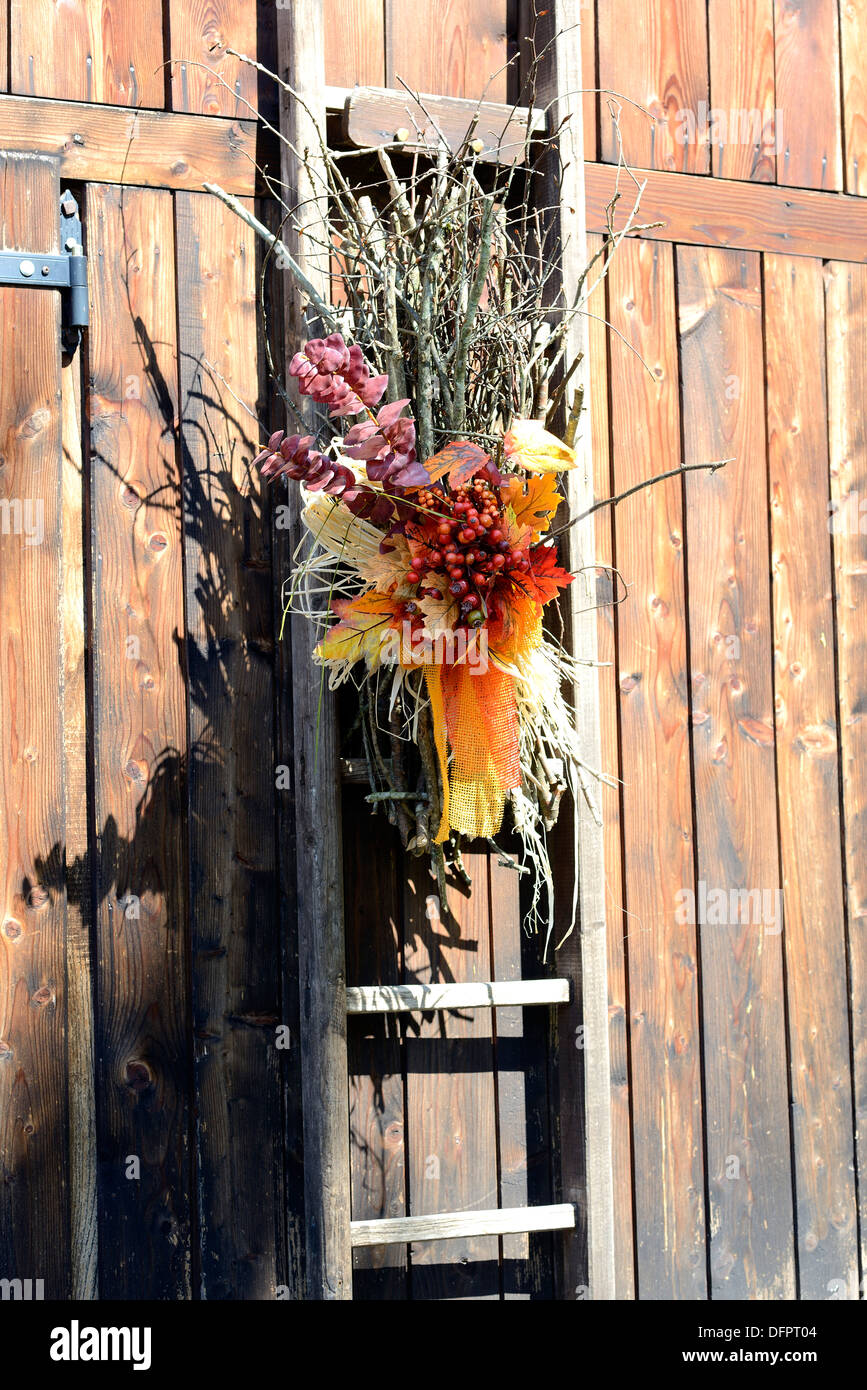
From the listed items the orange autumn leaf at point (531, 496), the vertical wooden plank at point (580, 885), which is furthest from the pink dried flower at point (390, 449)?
the vertical wooden plank at point (580, 885)

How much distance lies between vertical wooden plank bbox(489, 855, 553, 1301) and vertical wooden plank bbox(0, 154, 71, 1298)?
0.71 meters

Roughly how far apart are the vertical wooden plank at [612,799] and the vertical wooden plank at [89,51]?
0.80 m

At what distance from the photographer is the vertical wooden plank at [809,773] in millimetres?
2383

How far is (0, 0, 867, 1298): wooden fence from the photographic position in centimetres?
193

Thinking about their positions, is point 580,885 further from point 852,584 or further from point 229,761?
point 852,584

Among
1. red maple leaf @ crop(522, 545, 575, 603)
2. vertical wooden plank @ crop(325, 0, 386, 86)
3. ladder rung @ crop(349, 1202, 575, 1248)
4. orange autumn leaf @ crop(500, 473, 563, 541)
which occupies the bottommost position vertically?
ladder rung @ crop(349, 1202, 575, 1248)

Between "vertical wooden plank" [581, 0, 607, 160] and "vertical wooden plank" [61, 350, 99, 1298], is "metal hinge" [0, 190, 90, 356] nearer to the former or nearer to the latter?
"vertical wooden plank" [61, 350, 99, 1298]

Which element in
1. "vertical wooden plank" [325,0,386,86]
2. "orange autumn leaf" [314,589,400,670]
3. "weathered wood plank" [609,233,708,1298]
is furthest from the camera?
"weathered wood plank" [609,233,708,1298]

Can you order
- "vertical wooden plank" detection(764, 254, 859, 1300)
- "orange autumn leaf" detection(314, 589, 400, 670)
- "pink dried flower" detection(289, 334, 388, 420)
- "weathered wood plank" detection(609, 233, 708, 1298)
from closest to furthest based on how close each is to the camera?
1. "pink dried flower" detection(289, 334, 388, 420)
2. "orange autumn leaf" detection(314, 589, 400, 670)
3. "weathered wood plank" detection(609, 233, 708, 1298)
4. "vertical wooden plank" detection(764, 254, 859, 1300)

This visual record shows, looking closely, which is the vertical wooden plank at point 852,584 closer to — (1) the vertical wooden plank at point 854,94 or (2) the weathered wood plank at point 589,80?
(1) the vertical wooden plank at point 854,94

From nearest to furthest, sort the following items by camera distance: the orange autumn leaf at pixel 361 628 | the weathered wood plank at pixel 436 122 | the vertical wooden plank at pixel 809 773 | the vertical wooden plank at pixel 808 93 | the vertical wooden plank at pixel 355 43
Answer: the orange autumn leaf at pixel 361 628
the weathered wood plank at pixel 436 122
the vertical wooden plank at pixel 355 43
the vertical wooden plank at pixel 809 773
the vertical wooden plank at pixel 808 93

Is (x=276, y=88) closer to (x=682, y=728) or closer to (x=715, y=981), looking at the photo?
(x=682, y=728)

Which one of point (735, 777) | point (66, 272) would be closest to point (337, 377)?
point (66, 272)

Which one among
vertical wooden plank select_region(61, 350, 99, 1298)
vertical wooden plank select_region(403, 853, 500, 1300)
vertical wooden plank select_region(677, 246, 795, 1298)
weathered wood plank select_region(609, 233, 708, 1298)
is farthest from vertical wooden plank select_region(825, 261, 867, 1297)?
vertical wooden plank select_region(61, 350, 99, 1298)
